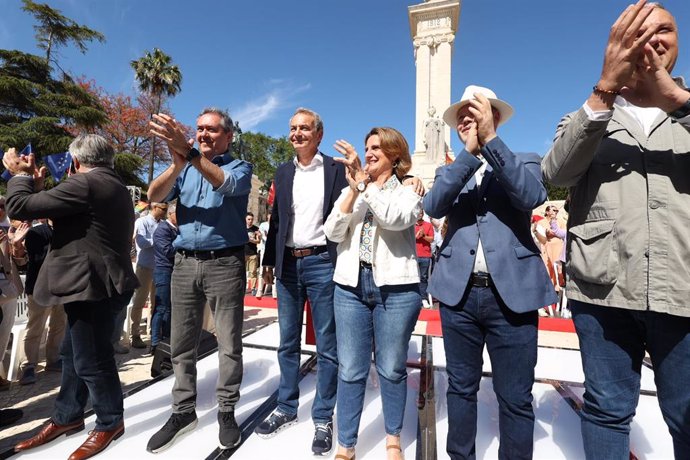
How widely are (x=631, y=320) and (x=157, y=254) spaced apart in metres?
4.57

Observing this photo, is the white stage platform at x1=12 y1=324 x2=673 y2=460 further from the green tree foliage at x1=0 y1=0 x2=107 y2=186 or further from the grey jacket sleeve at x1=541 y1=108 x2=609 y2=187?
the green tree foliage at x1=0 y1=0 x2=107 y2=186

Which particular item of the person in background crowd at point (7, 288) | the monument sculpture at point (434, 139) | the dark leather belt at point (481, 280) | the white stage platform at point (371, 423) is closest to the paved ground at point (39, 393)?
the person in background crowd at point (7, 288)

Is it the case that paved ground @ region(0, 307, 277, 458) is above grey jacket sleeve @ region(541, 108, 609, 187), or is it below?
below

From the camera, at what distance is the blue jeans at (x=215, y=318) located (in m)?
2.21

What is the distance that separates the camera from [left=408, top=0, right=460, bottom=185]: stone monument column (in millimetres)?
26625

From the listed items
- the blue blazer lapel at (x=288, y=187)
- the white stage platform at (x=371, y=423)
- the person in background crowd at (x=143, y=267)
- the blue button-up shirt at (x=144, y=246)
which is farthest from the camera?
the blue button-up shirt at (x=144, y=246)

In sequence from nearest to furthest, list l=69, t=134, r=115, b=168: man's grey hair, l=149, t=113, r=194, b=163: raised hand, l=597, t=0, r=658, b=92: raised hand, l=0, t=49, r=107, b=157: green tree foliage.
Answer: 1. l=597, t=0, r=658, b=92: raised hand
2. l=149, t=113, r=194, b=163: raised hand
3. l=69, t=134, r=115, b=168: man's grey hair
4. l=0, t=49, r=107, b=157: green tree foliage

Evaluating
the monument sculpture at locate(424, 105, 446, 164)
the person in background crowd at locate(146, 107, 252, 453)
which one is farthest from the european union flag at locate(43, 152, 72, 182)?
the monument sculpture at locate(424, 105, 446, 164)

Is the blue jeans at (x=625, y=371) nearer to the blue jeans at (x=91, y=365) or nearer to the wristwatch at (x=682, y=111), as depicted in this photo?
the wristwatch at (x=682, y=111)

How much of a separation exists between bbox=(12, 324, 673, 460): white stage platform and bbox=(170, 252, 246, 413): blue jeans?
30 cm

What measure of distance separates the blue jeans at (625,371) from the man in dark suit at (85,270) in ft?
8.30

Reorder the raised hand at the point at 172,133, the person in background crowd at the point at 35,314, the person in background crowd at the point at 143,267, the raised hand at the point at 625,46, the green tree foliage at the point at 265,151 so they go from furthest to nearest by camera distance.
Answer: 1. the green tree foliage at the point at 265,151
2. the person in background crowd at the point at 143,267
3. the person in background crowd at the point at 35,314
4. the raised hand at the point at 172,133
5. the raised hand at the point at 625,46

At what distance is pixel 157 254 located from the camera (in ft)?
14.1

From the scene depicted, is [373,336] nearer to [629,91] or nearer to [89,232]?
[629,91]
